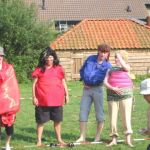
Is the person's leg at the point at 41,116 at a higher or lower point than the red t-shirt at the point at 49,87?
lower


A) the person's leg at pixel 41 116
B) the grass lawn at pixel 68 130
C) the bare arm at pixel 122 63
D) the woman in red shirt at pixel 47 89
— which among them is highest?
the bare arm at pixel 122 63

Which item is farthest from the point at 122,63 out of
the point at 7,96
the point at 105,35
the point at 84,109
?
the point at 105,35

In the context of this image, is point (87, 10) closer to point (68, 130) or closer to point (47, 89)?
point (68, 130)

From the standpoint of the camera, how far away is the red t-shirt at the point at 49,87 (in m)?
9.15

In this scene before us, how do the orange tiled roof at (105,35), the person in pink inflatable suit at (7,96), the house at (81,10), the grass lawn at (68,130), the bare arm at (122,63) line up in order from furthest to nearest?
the house at (81,10) < the orange tiled roof at (105,35) < the grass lawn at (68,130) < the bare arm at (122,63) < the person in pink inflatable suit at (7,96)

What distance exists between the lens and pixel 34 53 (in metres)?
30.8

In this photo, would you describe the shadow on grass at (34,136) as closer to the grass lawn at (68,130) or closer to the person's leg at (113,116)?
the grass lawn at (68,130)

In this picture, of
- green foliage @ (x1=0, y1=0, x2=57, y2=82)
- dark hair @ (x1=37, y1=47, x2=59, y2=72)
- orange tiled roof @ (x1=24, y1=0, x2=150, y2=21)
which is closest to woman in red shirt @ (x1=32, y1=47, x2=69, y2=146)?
dark hair @ (x1=37, y1=47, x2=59, y2=72)

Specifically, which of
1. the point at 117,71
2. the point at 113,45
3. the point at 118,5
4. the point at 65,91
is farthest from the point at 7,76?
the point at 118,5

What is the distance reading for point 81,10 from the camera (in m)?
55.8

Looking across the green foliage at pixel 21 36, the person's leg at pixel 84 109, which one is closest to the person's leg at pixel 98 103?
the person's leg at pixel 84 109

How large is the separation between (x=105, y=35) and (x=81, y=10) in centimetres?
2246

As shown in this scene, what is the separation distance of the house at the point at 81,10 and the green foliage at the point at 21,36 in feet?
71.5

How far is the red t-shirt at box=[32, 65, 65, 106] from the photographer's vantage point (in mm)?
9148
